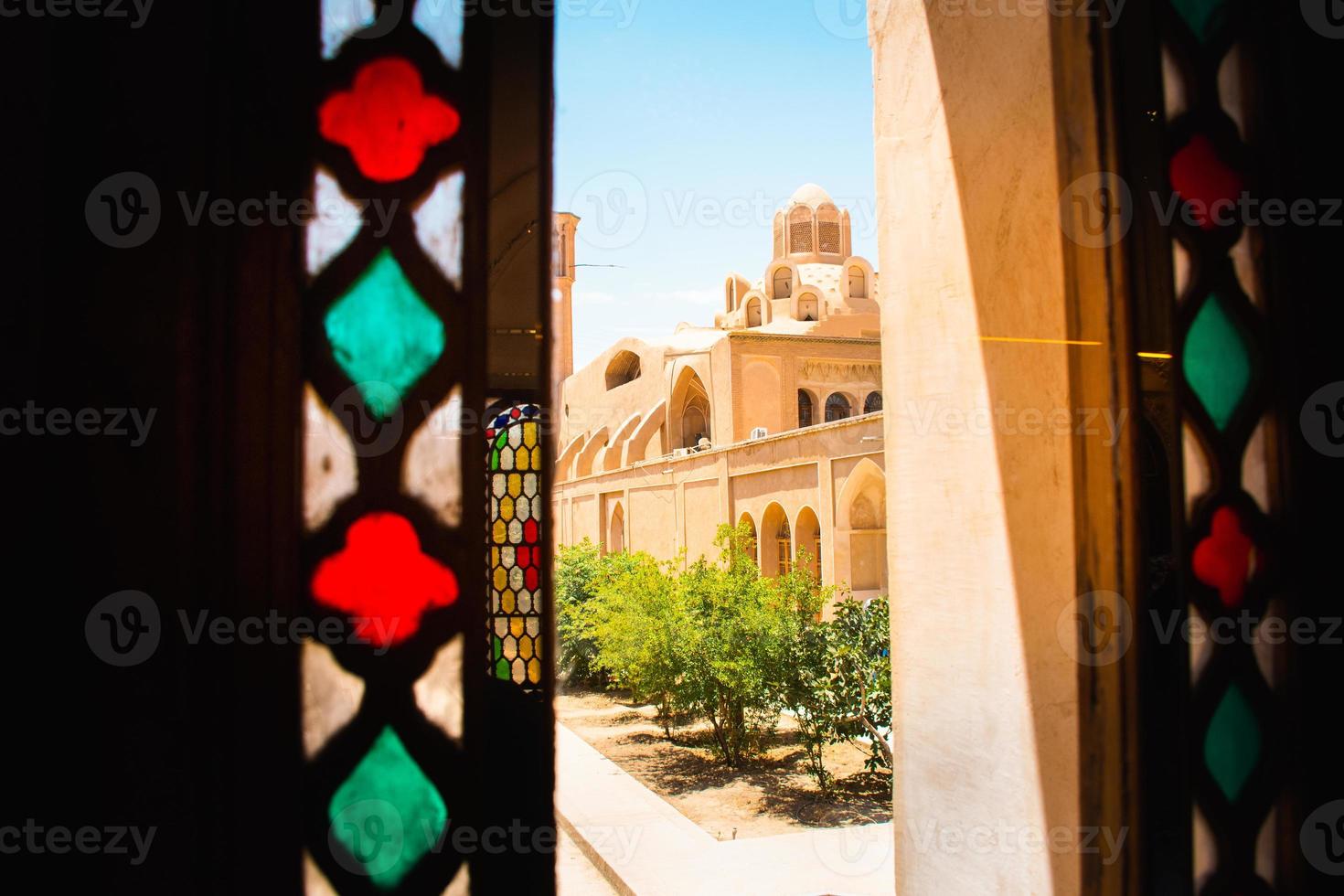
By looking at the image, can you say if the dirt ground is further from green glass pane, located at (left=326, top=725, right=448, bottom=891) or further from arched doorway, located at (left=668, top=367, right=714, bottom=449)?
arched doorway, located at (left=668, top=367, right=714, bottom=449)

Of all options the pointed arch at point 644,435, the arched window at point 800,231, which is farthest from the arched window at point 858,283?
the pointed arch at point 644,435

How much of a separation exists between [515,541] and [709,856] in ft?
14.2

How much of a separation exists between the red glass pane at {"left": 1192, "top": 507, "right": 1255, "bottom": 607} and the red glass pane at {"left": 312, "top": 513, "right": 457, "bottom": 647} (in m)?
1.24

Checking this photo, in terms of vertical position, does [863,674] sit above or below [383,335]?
below

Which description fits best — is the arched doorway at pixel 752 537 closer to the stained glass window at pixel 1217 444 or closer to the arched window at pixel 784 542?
the arched window at pixel 784 542

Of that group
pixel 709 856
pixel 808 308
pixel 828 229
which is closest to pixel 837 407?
pixel 808 308

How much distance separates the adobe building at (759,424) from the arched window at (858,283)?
33 millimetres

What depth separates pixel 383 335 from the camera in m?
0.91

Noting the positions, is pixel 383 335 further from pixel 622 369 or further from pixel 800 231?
pixel 800 231

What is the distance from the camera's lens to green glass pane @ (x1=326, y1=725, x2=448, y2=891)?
89 centimetres

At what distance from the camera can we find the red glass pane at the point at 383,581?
0.89 meters

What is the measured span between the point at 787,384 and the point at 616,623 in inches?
548

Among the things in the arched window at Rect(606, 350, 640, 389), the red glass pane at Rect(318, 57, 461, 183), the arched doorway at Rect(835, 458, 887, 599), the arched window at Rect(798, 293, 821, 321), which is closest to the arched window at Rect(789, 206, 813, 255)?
the arched window at Rect(798, 293, 821, 321)

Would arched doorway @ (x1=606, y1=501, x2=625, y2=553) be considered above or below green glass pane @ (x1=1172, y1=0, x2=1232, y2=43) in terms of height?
below
